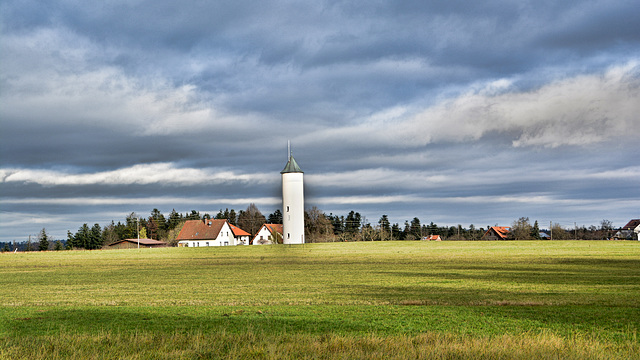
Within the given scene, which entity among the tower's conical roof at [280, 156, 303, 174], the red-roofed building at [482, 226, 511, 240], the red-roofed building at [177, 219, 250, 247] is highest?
the tower's conical roof at [280, 156, 303, 174]

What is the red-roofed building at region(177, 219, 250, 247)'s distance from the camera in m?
121

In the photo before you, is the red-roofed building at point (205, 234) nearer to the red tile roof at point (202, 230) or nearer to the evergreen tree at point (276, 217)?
the red tile roof at point (202, 230)

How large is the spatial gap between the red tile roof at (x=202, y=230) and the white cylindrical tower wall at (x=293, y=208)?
23595 millimetres

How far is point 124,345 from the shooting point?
10.0 m

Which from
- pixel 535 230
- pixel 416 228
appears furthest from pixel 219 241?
pixel 535 230

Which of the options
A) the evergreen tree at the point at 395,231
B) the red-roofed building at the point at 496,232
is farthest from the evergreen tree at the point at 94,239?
the red-roofed building at the point at 496,232

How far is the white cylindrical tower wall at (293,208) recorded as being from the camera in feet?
337

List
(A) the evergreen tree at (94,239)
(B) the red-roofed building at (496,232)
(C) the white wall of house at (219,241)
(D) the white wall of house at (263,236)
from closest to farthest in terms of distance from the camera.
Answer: (C) the white wall of house at (219,241)
(D) the white wall of house at (263,236)
(A) the evergreen tree at (94,239)
(B) the red-roofed building at (496,232)

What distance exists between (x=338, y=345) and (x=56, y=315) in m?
8.68

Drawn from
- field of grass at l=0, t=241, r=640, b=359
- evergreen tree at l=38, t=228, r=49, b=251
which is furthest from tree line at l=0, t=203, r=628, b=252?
field of grass at l=0, t=241, r=640, b=359

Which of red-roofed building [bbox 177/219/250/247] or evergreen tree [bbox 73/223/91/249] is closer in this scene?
red-roofed building [bbox 177/219/250/247]

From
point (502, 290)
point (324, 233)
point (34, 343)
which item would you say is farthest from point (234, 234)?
point (34, 343)

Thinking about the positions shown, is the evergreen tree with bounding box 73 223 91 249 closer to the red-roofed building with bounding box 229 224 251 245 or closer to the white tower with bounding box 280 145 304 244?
the red-roofed building with bounding box 229 224 251 245

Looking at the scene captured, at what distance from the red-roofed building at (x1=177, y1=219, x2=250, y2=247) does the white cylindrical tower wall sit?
23172 mm
